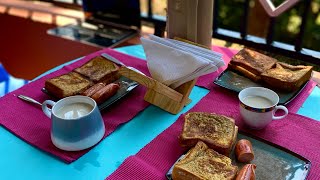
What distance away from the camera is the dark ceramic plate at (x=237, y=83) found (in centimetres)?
95

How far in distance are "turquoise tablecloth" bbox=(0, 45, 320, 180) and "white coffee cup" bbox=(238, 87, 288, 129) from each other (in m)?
0.11

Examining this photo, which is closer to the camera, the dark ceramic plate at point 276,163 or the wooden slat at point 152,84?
the dark ceramic plate at point 276,163

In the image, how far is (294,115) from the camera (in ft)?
2.95

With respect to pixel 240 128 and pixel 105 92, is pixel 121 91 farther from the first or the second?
pixel 240 128

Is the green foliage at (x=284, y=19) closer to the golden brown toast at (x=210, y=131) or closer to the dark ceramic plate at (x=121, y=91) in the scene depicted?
the dark ceramic plate at (x=121, y=91)

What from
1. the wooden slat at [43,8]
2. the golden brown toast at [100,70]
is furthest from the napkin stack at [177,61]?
the wooden slat at [43,8]

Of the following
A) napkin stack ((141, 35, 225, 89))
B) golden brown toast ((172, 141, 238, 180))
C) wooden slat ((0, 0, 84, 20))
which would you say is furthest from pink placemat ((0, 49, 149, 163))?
wooden slat ((0, 0, 84, 20))

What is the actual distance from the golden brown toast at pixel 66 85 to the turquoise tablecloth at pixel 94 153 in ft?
0.55

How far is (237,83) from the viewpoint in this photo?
102cm

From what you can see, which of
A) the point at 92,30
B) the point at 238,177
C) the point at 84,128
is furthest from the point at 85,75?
the point at 92,30

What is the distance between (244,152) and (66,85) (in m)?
0.53

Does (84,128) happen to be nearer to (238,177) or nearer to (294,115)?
(238,177)

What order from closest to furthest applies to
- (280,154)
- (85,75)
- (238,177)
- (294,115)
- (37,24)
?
(238,177), (280,154), (294,115), (85,75), (37,24)

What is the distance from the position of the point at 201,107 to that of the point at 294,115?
242mm
